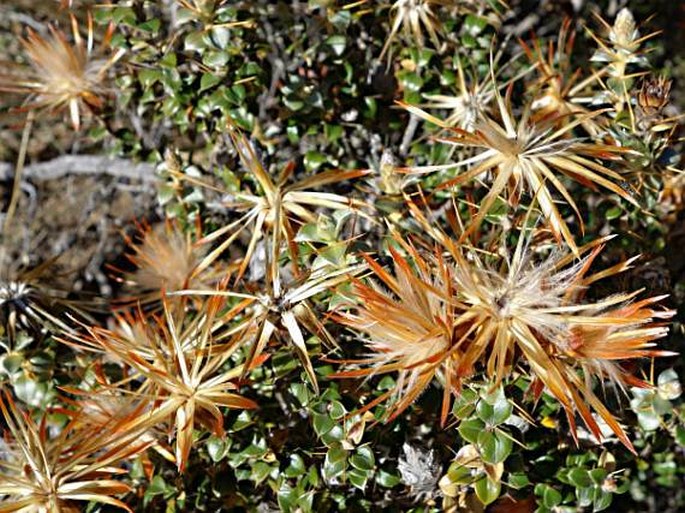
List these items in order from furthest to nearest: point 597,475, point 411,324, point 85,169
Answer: point 85,169
point 597,475
point 411,324

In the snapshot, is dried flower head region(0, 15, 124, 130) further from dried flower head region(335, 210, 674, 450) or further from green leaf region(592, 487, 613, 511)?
green leaf region(592, 487, 613, 511)

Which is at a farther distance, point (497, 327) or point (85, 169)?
point (85, 169)

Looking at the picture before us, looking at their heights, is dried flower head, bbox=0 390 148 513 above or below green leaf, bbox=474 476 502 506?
above

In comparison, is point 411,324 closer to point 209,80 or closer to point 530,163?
point 530,163

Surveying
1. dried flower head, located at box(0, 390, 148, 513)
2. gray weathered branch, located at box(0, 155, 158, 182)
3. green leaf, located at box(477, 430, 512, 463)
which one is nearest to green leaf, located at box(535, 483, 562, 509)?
green leaf, located at box(477, 430, 512, 463)

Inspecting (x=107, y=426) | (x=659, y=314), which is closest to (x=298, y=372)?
(x=107, y=426)

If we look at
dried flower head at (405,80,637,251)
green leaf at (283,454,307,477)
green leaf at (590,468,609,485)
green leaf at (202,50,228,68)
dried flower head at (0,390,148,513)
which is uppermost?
green leaf at (202,50,228,68)

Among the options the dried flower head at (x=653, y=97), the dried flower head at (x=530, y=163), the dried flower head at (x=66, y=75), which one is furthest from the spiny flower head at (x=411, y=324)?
the dried flower head at (x=66, y=75)

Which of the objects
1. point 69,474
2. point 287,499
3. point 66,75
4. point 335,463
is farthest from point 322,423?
point 66,75

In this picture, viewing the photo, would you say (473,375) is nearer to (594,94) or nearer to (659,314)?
(659,314)
